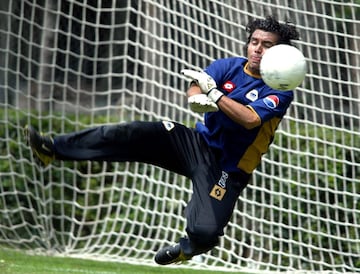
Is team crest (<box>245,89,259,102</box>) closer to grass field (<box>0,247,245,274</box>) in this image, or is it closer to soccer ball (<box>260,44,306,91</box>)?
soccer ball (<box>260,44,306,91</box>)

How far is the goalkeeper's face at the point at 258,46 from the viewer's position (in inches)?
261

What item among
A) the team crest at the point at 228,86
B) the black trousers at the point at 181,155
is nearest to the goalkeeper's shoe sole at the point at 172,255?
the black trousers at the point at 181,155

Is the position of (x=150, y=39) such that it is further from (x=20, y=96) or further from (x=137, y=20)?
(x=20, y=96)

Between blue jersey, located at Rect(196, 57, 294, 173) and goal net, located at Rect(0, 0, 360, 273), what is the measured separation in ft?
6.45

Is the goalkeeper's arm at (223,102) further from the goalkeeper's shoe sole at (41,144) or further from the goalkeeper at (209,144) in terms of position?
the goalkeeper's shoe sole at (41,144)

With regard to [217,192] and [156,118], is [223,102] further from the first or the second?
[156,118]

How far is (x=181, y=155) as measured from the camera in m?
6.76

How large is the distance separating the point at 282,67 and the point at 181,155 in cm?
108

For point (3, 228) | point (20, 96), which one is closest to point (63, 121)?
point (20, 96)

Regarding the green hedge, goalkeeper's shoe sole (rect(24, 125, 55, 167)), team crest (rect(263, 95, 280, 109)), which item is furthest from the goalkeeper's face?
the green hedge

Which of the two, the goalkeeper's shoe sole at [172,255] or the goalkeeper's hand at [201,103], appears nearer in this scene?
the goalkeeper's hand at [201,103]

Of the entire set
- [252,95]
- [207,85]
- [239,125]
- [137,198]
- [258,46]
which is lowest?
[137,198]

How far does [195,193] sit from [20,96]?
399 cm

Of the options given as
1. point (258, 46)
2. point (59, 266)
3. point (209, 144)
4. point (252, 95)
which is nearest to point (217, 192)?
point (209, 144)
